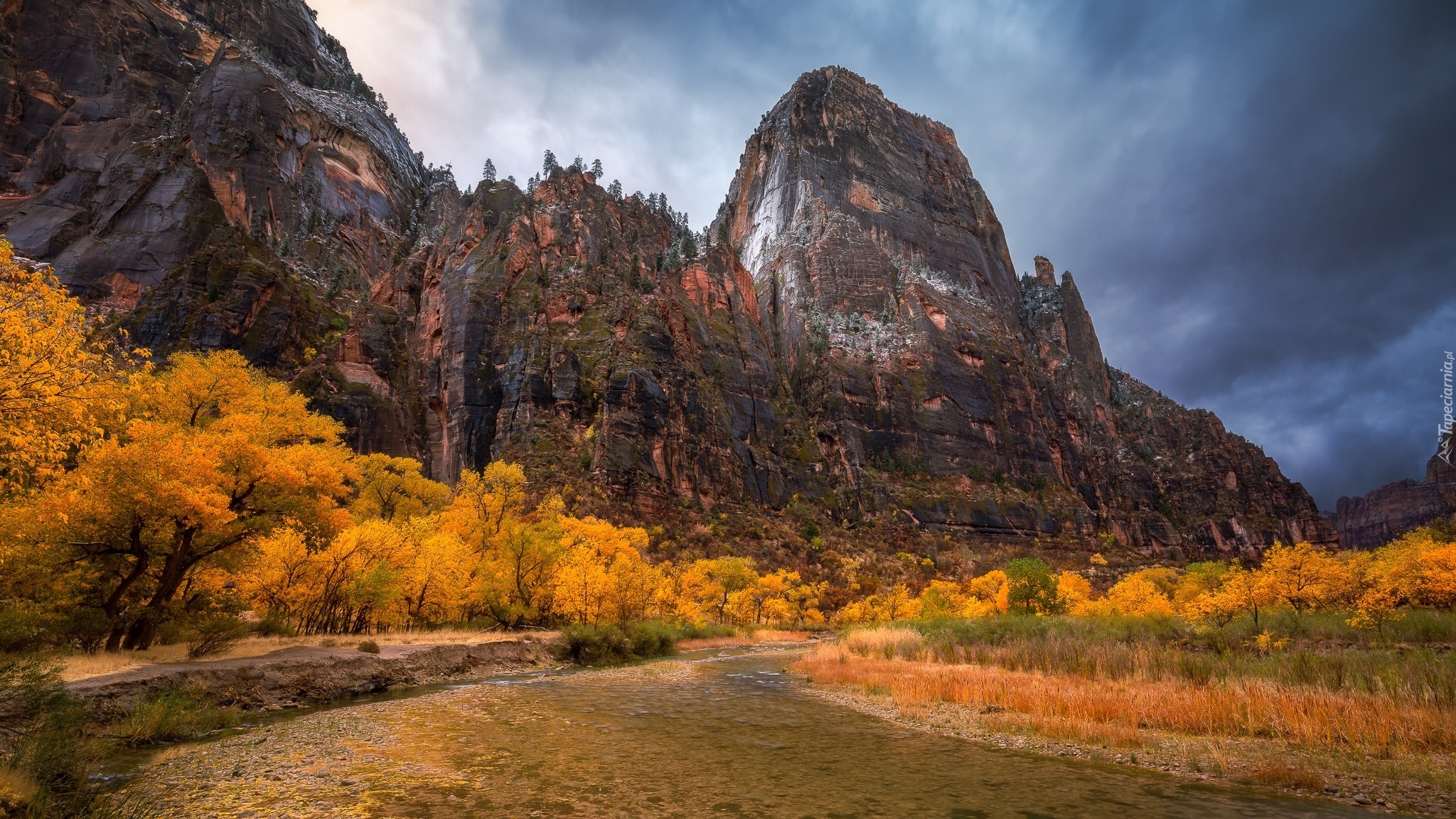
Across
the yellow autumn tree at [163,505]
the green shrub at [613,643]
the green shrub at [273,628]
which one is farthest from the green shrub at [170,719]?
the green shrub at [613,643]

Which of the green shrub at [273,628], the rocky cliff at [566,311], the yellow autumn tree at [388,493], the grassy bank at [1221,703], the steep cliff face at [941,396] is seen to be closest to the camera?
the grassy bank at [1221,703]

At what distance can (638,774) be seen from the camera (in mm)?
12055

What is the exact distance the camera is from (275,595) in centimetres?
3078

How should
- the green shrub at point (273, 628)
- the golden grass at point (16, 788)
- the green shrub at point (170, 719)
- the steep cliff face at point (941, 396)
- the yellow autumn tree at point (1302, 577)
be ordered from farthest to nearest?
the steep cliff face at point (941, 396)
the green shrub at point (273, 628)
the yellow autumn tree at point (1302, 577)
the green shrub at point (170, 719)
the golden grass at point (16, 788)

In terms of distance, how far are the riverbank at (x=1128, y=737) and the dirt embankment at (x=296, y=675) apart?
17503 millimetres

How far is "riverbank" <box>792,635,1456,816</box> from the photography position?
1081 centimetres

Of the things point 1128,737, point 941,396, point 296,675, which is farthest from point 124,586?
point 941,396

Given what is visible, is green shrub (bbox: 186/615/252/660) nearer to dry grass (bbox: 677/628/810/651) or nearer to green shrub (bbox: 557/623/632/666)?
green shrub (bbox: 557/623/632/666)

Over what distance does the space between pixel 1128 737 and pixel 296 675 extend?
85.1 ft

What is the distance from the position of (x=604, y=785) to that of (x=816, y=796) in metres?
3.88

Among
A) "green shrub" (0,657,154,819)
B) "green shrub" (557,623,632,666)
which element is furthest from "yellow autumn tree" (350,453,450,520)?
"green shrub" (0,657,154,819)

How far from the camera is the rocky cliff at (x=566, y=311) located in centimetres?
9656

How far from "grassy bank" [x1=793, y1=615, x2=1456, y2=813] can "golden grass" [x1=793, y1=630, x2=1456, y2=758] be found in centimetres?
4

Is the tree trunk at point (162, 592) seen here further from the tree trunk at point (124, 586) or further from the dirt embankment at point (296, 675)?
the dirt embankment at point (296, 675)
